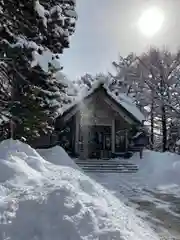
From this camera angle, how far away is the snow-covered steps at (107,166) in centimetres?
1738

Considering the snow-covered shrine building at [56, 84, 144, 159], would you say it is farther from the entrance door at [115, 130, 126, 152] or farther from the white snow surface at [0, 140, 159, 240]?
the white snow surface at [0, 140, 159, 240]

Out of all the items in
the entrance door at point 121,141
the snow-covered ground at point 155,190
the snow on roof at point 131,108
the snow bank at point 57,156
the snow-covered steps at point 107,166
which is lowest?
the snow-covered ground at point 155,190

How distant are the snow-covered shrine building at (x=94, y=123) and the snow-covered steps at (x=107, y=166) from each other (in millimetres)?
2008

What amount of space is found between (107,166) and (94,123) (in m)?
4.25

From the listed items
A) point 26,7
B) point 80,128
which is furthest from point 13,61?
point 80,128

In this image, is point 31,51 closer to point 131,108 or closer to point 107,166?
point 107,166

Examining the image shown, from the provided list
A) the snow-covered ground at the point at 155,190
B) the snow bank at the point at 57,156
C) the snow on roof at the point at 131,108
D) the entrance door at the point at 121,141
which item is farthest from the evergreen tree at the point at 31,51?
the entrance door at the point at 121,141

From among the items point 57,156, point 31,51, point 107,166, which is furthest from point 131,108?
point 31,51

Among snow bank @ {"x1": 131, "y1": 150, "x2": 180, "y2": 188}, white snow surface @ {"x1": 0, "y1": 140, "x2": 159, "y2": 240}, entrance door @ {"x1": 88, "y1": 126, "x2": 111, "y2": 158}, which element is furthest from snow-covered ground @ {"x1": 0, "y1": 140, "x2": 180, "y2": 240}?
entrance door @ {"x1": 88, "y1": 126, "x2": 111, "y2": 158}

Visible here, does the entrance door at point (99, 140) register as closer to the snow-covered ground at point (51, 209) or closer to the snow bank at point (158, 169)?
the snow bank at point (158, 169)

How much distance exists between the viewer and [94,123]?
2134 centimetres

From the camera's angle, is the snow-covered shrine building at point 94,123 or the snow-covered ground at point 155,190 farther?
the snow-covered shrine building at point 94,123

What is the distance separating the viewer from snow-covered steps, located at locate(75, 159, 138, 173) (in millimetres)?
17375

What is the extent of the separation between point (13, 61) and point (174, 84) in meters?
21.8
